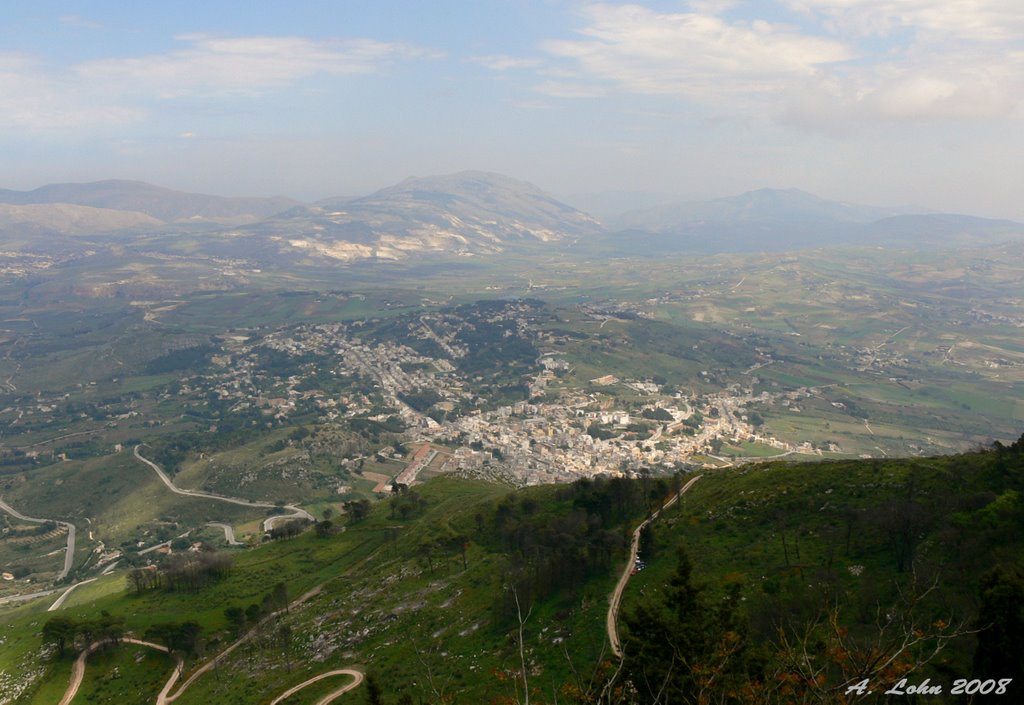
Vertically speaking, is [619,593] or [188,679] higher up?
[619,593]

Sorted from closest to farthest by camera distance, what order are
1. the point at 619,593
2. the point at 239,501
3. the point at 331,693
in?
the point at 619,593
the point at 331,693
the point at 239,501

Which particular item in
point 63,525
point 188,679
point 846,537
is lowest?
point 63,525

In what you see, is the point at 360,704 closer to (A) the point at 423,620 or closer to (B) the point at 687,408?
(A) the point at 423,620

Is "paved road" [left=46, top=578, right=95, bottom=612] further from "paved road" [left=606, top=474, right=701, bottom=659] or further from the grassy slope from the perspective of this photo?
the grassy slope

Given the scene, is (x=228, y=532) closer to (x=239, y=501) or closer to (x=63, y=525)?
(x=239, y=501)

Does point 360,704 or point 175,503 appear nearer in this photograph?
point 360,704

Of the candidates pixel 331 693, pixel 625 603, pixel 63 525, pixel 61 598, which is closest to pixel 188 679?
pixel 331 693

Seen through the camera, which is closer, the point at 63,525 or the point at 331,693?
the point at 331,693

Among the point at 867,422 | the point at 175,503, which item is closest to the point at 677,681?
the point at 175,503
